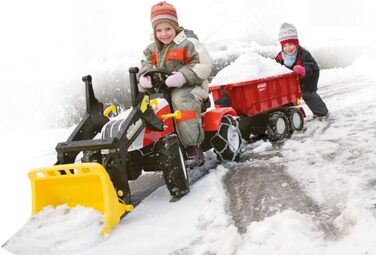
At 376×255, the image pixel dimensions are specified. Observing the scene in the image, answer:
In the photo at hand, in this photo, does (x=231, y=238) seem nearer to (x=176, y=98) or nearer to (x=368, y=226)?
(x=368, y=226)

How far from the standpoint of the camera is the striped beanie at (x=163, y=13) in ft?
16.1

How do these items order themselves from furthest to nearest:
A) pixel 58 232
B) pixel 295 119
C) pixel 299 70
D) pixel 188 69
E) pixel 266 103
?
1. pixel 299 70
2. pixel 295 119
3. pixel 266 103
4. pixel 188 69
5. pixel 58 232

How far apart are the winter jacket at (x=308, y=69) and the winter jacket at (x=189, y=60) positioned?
112 inches

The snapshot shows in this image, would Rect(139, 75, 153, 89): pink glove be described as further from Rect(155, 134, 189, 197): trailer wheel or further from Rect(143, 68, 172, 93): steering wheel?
Rect(155, 134, 189, 197): trailer wheel

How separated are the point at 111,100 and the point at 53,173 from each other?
356 inches

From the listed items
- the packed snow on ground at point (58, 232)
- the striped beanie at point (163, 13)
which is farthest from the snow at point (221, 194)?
the striped beanie at point (163, 13)

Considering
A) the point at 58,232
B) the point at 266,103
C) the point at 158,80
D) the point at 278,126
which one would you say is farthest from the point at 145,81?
the point at 278,126

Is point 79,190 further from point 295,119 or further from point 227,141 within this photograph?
point 295,119

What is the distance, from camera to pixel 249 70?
6.56 metres

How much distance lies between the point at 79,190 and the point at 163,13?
225cm

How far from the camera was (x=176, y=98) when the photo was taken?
4.78 metres

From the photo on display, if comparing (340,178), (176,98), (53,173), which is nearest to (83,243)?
(53,173)

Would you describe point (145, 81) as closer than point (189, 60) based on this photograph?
Yes

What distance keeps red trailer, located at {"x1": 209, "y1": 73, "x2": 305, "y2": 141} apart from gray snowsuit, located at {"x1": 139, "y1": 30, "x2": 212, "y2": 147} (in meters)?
1.07
